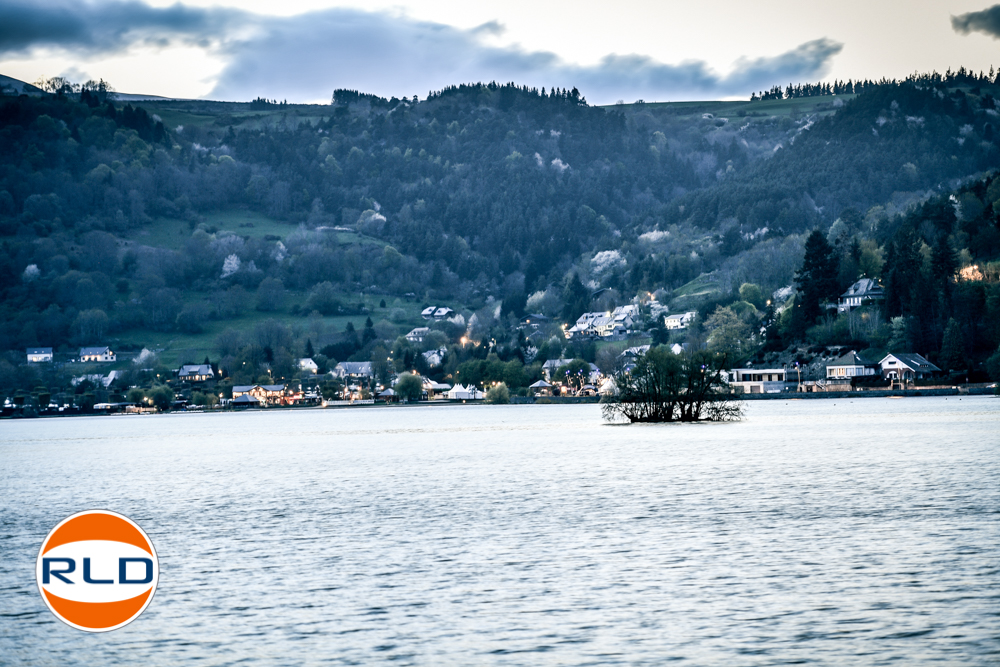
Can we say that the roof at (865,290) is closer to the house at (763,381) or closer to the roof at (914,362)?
the house at (763,381)

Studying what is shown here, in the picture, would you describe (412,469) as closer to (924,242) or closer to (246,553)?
(246,553)

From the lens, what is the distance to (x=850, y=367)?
17875 cm

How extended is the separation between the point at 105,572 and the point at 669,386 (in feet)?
267

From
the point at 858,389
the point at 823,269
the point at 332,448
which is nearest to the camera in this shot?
the point at 332,448

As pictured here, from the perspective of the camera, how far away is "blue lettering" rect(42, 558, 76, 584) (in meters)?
21.4

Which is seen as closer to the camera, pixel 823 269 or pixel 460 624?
pixel 460 624

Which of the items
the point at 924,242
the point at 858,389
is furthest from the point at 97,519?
the point at 924,242

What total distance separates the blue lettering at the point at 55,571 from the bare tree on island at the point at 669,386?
72.9 meters

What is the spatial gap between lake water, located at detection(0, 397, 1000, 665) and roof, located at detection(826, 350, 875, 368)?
11674 centimetres

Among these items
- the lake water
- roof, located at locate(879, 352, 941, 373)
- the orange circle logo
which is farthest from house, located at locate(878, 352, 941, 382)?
the orange circle logo

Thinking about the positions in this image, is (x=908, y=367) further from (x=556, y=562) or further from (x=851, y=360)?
(x=556, y=562)

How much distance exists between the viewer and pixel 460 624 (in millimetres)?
21922

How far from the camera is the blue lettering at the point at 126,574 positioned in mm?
20078

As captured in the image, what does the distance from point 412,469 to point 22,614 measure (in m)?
41.2
